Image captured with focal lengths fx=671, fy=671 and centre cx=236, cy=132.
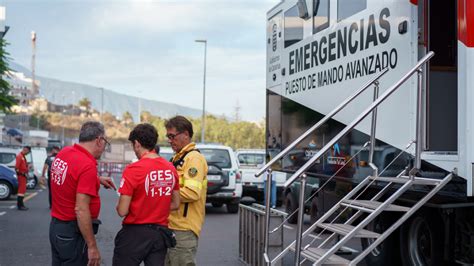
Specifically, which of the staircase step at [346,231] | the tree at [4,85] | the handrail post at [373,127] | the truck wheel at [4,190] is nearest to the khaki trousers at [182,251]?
the staircase step at [346,231]

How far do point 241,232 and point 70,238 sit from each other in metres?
4.54

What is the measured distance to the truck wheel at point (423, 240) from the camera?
6707mm

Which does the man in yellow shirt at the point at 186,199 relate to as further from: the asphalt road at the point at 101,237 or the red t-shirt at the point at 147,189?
the asphalt road at the point at 101,237

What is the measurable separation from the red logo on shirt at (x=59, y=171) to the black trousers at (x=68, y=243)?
313mm

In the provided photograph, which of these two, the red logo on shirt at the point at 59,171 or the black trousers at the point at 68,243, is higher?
the red logo on shirt at the point at 59,171

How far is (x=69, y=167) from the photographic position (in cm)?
503

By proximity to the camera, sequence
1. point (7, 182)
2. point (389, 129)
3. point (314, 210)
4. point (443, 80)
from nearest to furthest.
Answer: point (389, 129)
point (443, 80)
point (314, 210)
point (7, 182)

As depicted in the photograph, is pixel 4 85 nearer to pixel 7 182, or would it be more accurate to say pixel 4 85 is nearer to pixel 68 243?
pixel 7 182

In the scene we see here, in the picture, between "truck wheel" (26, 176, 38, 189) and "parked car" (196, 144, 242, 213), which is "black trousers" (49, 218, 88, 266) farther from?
"truck wheel" (26, 176, 38, 189)

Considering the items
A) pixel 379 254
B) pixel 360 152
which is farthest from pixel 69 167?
pixel 379 254

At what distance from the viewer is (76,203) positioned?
4.96m

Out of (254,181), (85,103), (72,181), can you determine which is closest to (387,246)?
(72,181)

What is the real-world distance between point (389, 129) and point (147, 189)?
3074 millimetres

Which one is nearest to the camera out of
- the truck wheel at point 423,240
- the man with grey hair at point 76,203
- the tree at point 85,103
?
the man with grey hair at point 76,203
